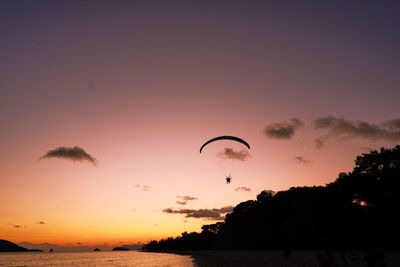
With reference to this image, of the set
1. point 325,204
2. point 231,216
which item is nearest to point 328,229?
point 325,204

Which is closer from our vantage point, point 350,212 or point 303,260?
point 303,260

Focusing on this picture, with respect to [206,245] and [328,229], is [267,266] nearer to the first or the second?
[328,229]

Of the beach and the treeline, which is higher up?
the treeline

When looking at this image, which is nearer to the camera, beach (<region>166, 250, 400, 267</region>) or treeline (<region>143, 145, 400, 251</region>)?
beach (<region>166, 250, 400, 267</region>)

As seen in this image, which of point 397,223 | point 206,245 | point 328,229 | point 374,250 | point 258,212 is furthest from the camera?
point 206,245

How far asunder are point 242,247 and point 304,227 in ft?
132

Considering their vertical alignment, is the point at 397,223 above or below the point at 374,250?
above

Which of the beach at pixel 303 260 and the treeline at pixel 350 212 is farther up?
the treeline at pixel 350 212

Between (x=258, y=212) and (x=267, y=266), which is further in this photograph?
(x=258, y=212)

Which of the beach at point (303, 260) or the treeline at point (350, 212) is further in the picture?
the treeline at point (350, 212)

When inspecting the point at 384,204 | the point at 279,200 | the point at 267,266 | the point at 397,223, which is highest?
the point at 279,200

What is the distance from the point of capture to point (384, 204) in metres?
47.6

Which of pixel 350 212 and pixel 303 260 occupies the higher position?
pixel 350 212

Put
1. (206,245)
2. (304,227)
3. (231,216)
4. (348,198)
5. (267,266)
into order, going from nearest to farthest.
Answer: (267,266) < (348,198) < (304,227) < (231,216) < (206,245)
